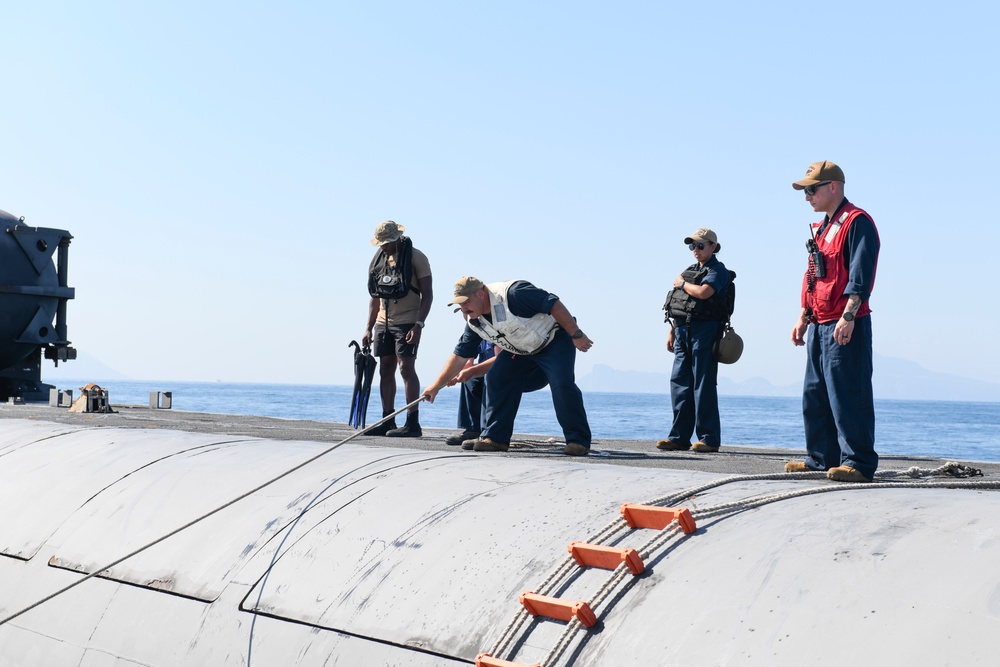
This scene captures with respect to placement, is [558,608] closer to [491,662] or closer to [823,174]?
[491,662]

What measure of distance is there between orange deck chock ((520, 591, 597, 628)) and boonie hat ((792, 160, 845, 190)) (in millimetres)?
2977

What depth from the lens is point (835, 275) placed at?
214 inches

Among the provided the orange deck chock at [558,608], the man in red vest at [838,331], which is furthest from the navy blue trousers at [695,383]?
the orange deck chock at [558,608]

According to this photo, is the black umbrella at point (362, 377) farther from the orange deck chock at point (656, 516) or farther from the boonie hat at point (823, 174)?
the orange deck chock at point (656, 516)

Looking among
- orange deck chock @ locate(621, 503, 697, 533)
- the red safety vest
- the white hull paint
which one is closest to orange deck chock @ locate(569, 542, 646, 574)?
the white hull paint

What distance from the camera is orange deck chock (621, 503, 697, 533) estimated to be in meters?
3.71

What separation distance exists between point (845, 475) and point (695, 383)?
3.31 m

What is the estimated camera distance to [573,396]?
7.00 m

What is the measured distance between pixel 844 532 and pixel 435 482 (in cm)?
211

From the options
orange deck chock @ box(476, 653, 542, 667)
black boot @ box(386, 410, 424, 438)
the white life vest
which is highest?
the white life vest

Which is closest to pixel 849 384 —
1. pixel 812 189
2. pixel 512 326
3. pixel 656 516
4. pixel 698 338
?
pixel 812 189

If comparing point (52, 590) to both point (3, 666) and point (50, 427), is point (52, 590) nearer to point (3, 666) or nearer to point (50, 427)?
point (3, 666)

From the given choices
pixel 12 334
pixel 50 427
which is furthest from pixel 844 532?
pixel 12 334

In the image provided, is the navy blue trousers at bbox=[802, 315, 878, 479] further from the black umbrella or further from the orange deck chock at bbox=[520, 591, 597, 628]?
the black umbrella
